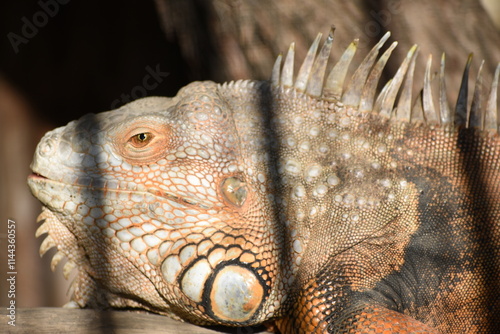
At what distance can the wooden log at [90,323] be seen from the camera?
2.69 m

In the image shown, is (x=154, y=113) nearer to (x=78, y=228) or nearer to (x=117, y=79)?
(x=78, y=228)

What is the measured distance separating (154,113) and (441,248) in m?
1.80

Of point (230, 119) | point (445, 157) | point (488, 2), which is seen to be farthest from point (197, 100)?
point (488, 2)

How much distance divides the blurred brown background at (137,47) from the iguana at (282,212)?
8.51ft

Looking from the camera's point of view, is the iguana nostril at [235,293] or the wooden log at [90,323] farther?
the wooden log at [90,323]

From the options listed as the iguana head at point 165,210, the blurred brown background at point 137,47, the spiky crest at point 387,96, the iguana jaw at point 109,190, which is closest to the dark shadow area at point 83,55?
the blurred brown background at point 137,47

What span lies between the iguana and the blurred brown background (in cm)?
260

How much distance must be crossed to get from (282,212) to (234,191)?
0.97 feet

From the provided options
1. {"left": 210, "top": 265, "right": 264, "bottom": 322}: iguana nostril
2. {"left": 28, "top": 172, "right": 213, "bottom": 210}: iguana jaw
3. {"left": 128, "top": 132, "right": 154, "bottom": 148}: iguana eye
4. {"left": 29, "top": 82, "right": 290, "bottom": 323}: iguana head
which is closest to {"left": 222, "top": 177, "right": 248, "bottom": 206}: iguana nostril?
{"left": 29, "top": 82, "right": 290, "bottom": 323}: iguana head

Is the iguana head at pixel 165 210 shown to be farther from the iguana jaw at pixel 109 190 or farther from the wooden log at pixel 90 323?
the wooden log at pixel 90 323

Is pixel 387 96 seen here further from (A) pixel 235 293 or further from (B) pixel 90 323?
(B) pixel 90 323

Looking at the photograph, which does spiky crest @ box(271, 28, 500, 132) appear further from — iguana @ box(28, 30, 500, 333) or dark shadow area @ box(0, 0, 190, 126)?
dark shadow area @ box(0, 0, 190, 126)

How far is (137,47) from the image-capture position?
6.74 m

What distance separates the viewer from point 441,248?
2.73m
